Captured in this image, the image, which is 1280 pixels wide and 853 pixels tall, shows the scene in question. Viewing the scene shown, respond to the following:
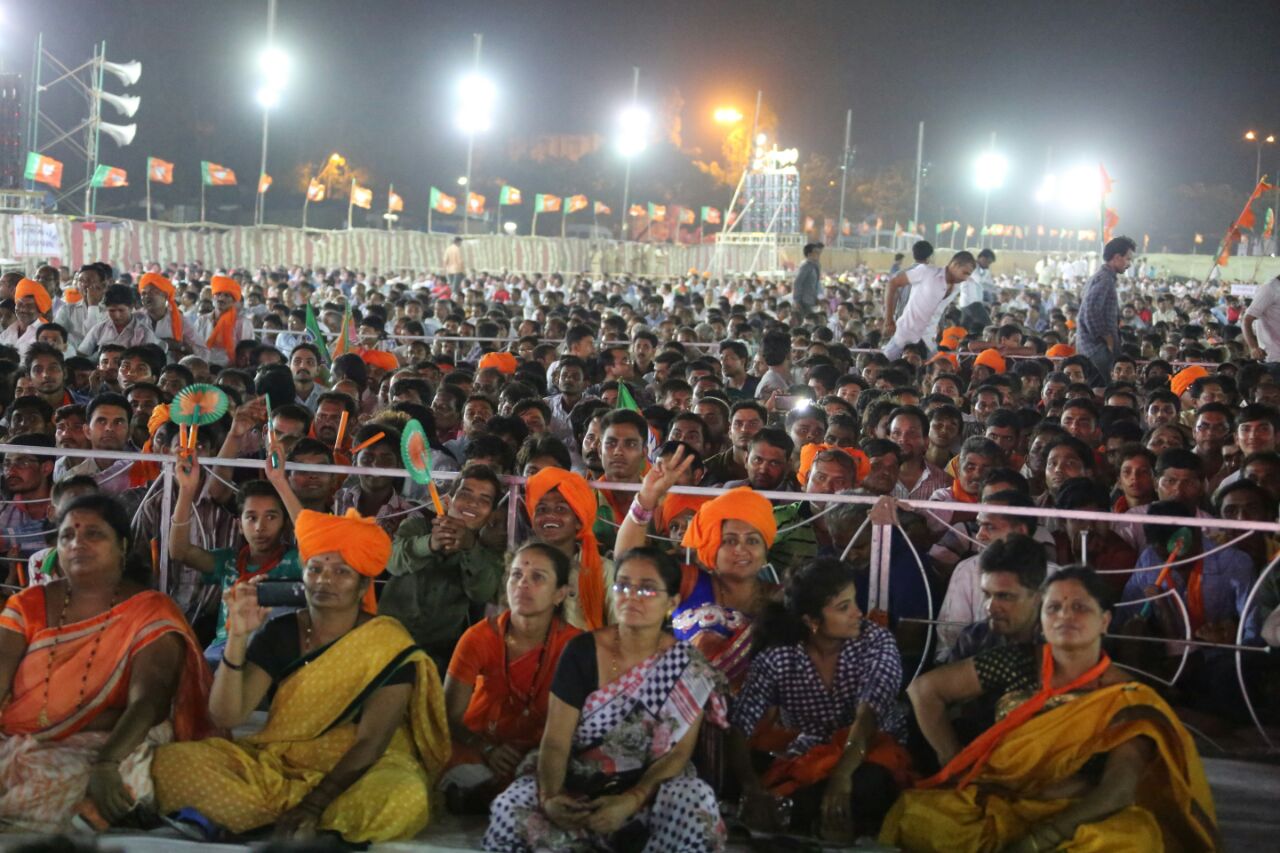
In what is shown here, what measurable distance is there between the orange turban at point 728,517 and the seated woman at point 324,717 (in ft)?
3.44

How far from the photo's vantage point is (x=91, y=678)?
170 inches

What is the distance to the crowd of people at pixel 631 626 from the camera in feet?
13.3

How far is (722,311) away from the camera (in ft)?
59.7

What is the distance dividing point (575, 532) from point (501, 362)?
552cm

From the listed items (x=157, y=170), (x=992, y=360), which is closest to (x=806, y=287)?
(x=992, y=360)

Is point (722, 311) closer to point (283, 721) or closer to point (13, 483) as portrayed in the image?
point (13, 483)

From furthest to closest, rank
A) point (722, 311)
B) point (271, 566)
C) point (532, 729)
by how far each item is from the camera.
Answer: point (722, 311), point (271, 566), point (532, 729)

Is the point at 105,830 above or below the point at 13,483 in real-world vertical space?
below

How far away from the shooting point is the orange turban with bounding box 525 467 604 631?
5070 mm

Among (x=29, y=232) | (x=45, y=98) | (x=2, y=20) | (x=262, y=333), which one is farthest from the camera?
Answer: (x=45, y=98)

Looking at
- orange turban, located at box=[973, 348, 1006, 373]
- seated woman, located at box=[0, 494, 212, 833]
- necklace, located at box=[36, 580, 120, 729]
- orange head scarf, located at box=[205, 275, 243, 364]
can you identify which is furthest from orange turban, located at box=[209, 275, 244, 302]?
necklace, located at box=[36, 580, 120, 729]

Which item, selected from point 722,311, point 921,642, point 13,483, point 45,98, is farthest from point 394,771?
point 45,98

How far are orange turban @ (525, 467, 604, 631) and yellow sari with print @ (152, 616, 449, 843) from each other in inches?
33.7

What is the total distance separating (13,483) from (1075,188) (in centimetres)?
7698
